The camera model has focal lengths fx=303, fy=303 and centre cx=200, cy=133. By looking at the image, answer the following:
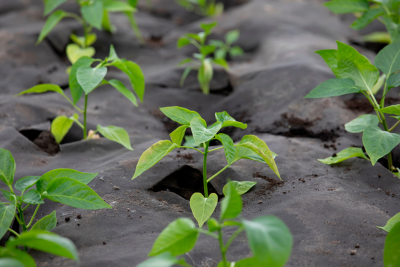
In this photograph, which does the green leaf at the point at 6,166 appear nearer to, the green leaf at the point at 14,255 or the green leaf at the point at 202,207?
the green leaf at the point at 14,255

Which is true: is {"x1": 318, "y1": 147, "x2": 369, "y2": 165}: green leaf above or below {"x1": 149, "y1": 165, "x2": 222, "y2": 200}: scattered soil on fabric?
above

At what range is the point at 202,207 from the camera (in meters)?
1.24

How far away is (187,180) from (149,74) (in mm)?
1779

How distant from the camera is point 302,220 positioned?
126cm

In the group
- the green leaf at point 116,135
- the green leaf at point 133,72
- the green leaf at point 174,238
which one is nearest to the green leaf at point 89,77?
the green leaf at point 133,72

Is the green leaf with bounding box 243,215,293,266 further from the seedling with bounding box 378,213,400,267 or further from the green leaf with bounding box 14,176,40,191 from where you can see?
the green leaf with bounding box 14,176,40,191

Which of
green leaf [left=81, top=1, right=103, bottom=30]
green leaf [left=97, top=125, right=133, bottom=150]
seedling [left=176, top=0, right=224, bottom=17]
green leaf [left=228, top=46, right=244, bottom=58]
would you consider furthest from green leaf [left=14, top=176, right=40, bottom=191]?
seedling [left=176, top=0, right=224, bottom=17]

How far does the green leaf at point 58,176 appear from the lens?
1098mm

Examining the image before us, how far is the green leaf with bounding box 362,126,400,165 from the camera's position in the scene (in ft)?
4.24

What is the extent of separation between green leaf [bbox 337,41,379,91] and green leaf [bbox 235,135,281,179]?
628 mm

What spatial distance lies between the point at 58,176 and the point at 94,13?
→ 6.42 feet

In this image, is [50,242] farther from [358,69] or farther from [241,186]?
[358,69]

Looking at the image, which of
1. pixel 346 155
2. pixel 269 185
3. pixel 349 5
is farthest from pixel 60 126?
pixel 349 5

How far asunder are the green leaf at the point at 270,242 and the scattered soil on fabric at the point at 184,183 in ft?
2.85
